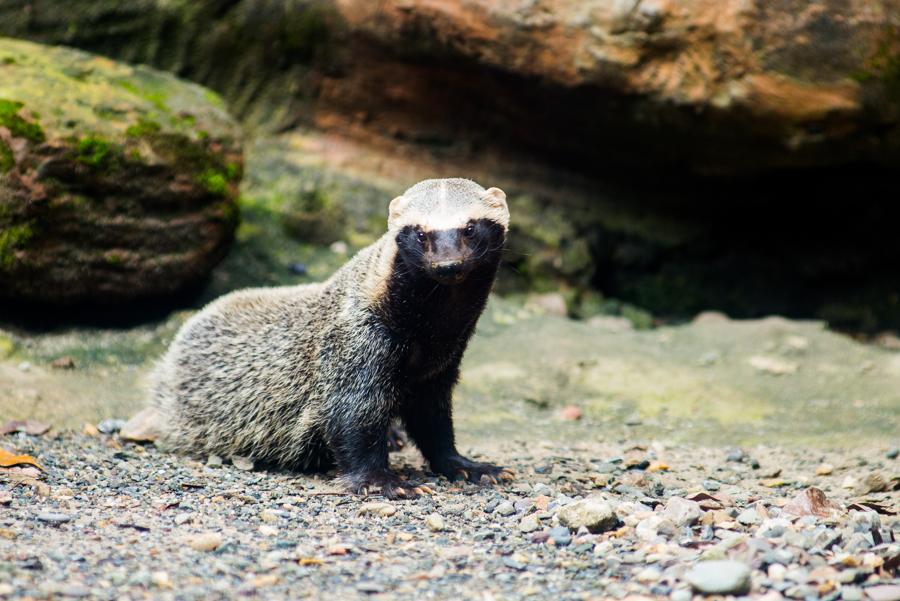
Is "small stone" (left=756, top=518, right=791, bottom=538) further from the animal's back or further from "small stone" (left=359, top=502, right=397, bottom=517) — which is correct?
the animal's back

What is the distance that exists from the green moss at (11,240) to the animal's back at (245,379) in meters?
1.67

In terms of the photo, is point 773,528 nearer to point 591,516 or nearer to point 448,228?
point 591,516

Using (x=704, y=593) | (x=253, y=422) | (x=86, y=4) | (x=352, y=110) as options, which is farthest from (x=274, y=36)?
(x=704, y=593)

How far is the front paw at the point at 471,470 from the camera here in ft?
22.3

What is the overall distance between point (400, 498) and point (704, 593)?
2439 mm

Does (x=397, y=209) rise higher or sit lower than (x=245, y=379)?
higher

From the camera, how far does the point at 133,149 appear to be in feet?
29.2

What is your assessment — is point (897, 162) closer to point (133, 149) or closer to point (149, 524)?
point (133, 149)

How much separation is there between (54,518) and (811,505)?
4255 millimetres

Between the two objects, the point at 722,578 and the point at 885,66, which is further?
the point at 885,66

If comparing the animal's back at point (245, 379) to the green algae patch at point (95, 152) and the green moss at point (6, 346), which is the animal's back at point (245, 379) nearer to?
the green moss at point (6, 346)

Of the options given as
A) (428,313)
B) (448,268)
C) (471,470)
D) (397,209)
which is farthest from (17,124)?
(471,470)

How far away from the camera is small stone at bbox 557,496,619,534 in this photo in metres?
5.31

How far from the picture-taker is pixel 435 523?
5.58 metres
